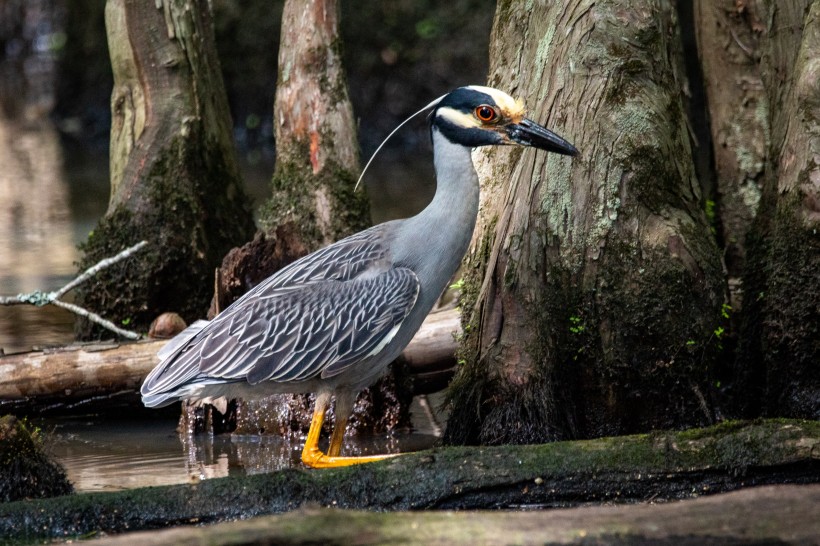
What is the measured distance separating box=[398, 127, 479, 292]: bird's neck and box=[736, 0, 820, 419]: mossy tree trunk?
1.76 metres

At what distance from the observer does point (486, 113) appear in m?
6.54

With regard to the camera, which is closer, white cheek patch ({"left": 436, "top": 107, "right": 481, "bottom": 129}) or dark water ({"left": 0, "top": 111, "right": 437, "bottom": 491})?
white cheek patch ({"left": 436, "top": 107, "right": 481, "bottom": 129})

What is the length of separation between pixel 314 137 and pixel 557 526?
4730 millimetres

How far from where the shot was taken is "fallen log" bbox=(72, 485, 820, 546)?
161 inches

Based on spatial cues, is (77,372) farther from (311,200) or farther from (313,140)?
(313,140)

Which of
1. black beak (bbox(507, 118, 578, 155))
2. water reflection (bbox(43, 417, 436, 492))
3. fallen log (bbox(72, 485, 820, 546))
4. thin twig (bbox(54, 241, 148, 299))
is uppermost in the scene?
black beak (bbox(507, 118, 578, 155))

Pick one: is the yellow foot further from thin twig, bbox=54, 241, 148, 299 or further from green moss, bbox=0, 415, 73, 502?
thin twig, bbox=54, 241, 148, 299

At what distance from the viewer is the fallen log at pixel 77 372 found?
7621 millimetres

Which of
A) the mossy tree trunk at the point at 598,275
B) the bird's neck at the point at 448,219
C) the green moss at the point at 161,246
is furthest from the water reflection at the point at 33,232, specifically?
the mossy tree trunk at the point at 598,275

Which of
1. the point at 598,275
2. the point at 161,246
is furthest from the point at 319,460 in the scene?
the point at 161,246

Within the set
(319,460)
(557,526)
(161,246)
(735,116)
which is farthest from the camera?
(161,246)

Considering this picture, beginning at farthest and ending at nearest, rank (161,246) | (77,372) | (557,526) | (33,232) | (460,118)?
(33,232) → (161,246) → (77,372) → (460,118) → (557,526)

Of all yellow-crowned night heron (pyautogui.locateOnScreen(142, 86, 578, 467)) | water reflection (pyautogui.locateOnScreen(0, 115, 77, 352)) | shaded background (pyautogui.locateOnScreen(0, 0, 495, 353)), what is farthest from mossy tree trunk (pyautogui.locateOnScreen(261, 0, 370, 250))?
shaded background (pyautogui.locateOnScreen(0, 0, 495, 353))

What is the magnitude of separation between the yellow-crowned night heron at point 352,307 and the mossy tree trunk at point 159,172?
2339 mm
